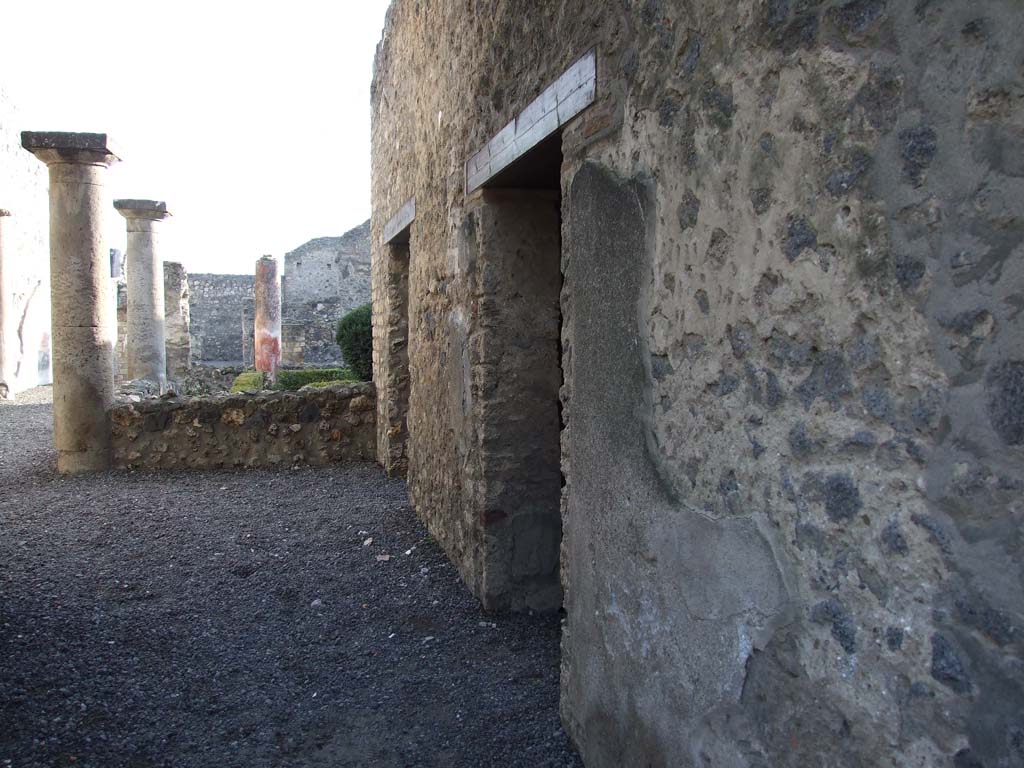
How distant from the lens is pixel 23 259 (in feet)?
54.6

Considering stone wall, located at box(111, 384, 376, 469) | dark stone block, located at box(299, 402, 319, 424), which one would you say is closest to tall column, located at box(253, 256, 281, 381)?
stone wall, located at box(111, 384, 376, 469)

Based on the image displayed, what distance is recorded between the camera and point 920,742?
137 centimetres

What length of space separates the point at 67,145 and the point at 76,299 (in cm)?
140

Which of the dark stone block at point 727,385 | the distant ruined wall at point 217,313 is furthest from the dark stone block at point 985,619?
the distant ruined wall at point 217,313

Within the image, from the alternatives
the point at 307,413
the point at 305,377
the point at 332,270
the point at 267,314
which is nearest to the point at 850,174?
the point at 307,413

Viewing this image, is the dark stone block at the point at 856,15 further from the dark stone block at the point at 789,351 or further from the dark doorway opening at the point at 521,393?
the dark doorway opening at the point at 521,393

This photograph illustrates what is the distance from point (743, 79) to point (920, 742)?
132 centimetres

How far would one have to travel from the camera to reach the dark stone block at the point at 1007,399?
3.97 ft

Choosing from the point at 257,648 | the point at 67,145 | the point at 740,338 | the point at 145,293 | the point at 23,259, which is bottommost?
the point at 257,648

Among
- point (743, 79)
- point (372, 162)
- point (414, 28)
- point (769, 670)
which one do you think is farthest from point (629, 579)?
point (372, 162)

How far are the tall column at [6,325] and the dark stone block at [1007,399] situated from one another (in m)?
16.6

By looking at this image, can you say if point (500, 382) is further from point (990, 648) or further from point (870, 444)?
point (990, 648)

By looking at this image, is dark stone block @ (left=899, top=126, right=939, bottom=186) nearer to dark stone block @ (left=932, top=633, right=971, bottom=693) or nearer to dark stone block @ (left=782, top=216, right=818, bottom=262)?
dark stone block @ (left=782, top=216, right=818, bottom=262)

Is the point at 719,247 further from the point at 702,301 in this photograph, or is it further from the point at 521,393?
the point at 521,393
